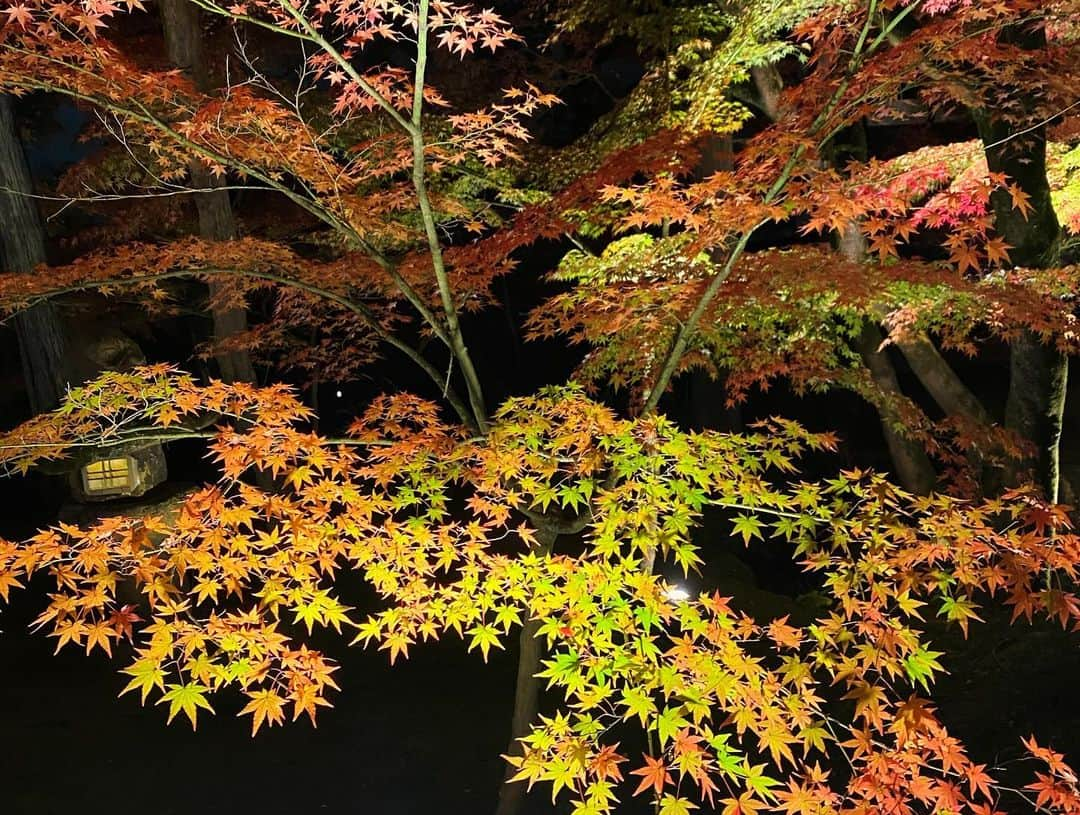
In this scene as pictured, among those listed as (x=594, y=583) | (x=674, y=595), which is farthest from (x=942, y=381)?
(x=594, y=583)

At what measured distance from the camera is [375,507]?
3369mm

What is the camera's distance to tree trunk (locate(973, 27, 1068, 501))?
557 centimetres

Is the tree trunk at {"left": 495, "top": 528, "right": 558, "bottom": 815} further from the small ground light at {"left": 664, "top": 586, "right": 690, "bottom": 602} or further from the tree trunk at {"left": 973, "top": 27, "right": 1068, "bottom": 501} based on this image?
the tree trunk at {"left": 973, "top": 27, "right": 1068, "bottom": 501}

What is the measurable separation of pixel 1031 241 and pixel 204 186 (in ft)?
26.8

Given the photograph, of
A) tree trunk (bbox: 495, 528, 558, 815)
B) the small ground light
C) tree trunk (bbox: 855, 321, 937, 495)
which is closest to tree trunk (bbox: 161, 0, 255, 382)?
tree trunk (bbox: 495, 528, 558, 815)

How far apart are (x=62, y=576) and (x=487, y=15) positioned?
9.89ft

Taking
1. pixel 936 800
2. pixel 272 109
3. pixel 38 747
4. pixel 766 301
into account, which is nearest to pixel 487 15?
pixel 272 109

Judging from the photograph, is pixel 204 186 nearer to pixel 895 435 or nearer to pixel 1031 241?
→ pixel 1031 241

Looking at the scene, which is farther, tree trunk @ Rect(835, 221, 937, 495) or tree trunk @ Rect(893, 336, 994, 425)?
tree trunk @ Rect(835, 221, 937, 495)

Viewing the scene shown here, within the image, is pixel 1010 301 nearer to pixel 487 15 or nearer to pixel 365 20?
pixel 487 15

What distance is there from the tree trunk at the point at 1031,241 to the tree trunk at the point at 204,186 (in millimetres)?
7062

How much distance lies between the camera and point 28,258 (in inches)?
303

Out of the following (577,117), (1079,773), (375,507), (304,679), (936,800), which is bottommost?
(1079,773)

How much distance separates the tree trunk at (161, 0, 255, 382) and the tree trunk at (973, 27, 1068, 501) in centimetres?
706
